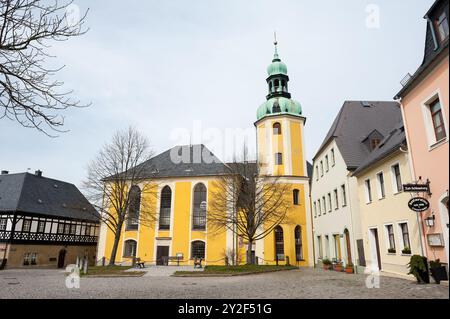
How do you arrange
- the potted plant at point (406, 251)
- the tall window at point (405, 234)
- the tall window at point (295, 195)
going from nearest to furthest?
the potted plant at point (406, 251) < the tall window at point (405, 234) < the tall window at point (295, 195)

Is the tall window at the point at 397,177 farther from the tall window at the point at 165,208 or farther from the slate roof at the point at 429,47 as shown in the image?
the tall window at the point at 165,208

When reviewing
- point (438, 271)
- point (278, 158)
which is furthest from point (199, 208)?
point (438, 271)

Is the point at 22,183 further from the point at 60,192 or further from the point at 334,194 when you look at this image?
the point at 334,194

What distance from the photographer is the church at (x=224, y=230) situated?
31500 mm

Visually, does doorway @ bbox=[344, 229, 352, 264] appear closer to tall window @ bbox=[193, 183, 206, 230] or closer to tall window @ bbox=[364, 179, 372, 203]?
tall window @ bbox=[364, 179, 372, 203]

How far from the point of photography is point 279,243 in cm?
3148

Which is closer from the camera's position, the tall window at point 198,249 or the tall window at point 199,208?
the tall window at point 198,249

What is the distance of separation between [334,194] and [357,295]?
1510cm

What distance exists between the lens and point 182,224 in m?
34.5

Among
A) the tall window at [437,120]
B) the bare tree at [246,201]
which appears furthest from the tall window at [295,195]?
the tall window at [437,120]

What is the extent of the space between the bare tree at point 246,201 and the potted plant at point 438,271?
47.2 ft
